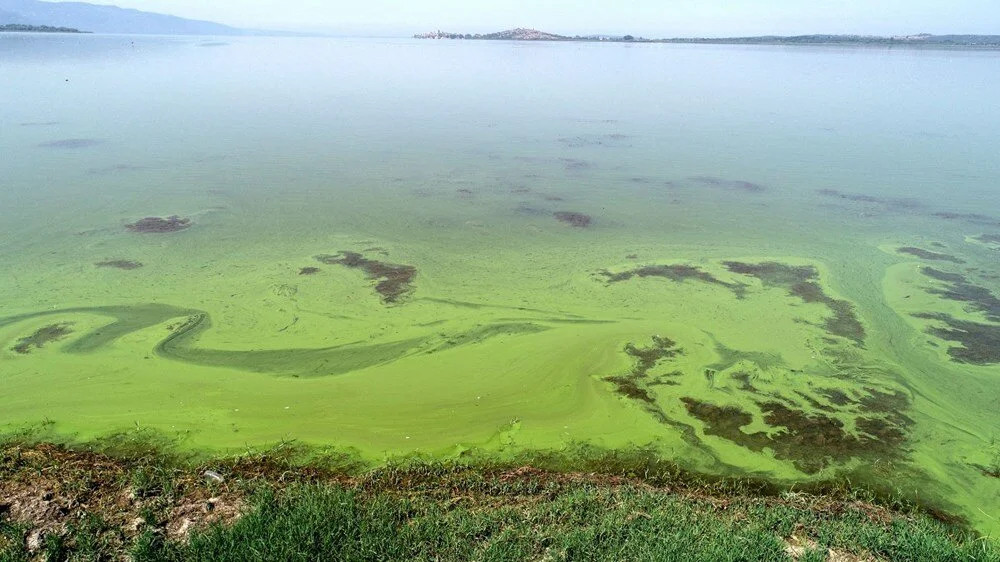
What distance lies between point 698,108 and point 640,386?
1352 cm

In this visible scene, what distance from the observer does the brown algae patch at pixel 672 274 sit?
18.4 feet

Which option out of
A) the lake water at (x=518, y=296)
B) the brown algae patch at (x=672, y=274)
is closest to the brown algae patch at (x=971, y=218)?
the lake water at (x=518, y=296)

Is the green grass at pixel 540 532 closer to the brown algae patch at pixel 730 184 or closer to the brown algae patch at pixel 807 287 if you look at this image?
the brown algae patch at pixel 807 287

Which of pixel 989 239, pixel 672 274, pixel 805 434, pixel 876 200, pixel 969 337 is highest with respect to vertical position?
pixel 876 200

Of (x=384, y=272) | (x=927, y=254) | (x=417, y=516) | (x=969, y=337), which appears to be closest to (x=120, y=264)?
(x=384, y=272)

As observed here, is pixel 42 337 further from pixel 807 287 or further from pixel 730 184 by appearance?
pixel 730 184

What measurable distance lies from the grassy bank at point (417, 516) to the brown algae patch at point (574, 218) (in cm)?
423

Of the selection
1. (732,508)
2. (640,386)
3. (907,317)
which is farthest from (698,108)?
(732,508)

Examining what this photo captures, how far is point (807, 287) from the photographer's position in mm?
5480

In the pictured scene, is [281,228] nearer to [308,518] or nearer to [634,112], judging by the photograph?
[308,518]

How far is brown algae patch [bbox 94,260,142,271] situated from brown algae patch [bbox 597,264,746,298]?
4.28 meters

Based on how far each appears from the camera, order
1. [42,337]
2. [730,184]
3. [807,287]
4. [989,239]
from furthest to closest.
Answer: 1. [730,184]
2. [989,239]
3. [807,287]
4. [42,337]

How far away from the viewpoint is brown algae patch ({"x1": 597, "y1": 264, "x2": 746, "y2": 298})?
5.60 meters

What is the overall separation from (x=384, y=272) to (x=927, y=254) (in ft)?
18.1
